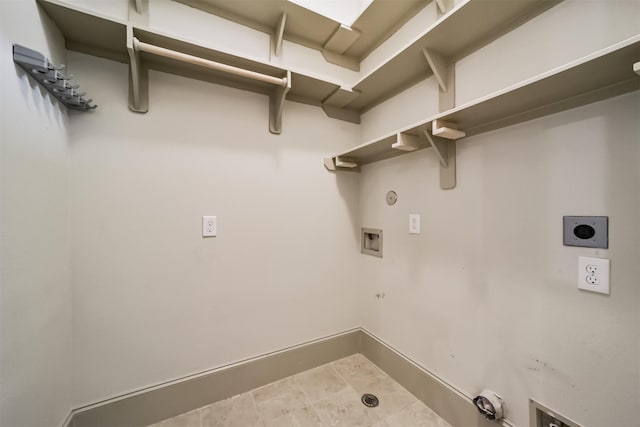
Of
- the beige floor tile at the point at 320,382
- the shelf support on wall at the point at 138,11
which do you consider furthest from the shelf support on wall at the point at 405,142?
the beige floor tile at the point at 320,382

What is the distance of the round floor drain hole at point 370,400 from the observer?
1587 mm

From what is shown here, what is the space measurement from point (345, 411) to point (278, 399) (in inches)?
17.8

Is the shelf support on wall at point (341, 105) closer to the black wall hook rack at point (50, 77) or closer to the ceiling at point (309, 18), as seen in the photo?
the ceiling at point (309, 18)

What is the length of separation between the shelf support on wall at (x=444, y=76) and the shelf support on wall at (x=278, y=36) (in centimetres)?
94

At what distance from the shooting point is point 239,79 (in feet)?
5.41

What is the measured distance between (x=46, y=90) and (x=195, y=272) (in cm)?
114

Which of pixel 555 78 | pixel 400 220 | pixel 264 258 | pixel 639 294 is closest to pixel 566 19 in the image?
pixel 555 78

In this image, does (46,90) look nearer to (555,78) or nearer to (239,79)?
(239,79)

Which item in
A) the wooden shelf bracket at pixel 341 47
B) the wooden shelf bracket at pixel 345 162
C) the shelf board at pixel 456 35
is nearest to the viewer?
the shelf board at pixel 456 35

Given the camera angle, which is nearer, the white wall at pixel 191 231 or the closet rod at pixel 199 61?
the closet rod at pixel 199 61

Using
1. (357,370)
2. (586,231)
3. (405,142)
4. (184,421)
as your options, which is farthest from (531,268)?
(184,421)

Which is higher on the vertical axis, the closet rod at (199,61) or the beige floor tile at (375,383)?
the closet rod at (199,61)

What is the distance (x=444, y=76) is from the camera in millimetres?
1456

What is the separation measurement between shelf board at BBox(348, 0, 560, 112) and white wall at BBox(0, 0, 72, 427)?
5.65ft
